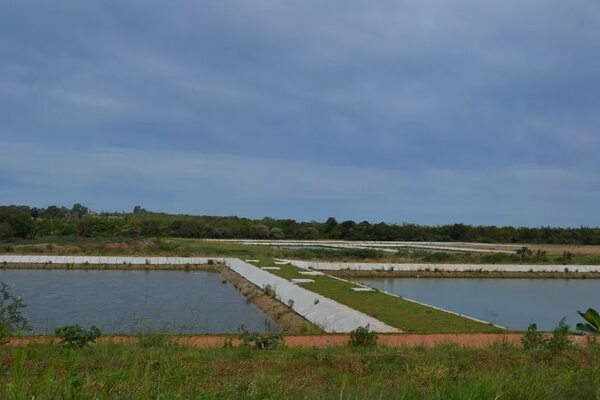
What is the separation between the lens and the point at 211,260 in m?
39.8

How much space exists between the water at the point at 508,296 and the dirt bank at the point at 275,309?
20.3ft

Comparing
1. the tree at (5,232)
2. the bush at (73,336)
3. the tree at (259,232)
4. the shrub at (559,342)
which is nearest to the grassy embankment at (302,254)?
the tree at (5,232)

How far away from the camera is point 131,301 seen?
22406mm

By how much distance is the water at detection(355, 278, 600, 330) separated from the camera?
2045 centimetres

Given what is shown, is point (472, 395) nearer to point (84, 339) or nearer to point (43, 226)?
point (84, 339)

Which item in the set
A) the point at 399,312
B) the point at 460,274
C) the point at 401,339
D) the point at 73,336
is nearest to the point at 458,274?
the point at 460,274

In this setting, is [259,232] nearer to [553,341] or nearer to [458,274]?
[458,274]

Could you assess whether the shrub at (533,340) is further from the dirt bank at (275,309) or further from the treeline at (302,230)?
the treeline at (302,230)

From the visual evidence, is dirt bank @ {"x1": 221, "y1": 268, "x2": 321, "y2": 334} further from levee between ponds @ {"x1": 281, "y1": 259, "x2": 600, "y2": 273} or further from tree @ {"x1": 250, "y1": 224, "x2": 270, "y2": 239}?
tree @ {"x1": 250, "y1": 224, "x2": 270, "y2": 239}

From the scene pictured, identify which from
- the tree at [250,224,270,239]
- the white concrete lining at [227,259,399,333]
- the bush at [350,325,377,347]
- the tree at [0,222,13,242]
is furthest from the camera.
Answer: the tree at [250,224,270,239]

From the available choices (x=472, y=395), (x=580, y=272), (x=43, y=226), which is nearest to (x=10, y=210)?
(x=43, y=226)

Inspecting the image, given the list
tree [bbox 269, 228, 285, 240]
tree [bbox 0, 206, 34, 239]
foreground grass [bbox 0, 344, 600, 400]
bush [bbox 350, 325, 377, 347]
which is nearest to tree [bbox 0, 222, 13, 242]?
tree [bbox 0, 206, 34, 239]

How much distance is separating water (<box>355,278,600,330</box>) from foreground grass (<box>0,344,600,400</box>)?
11.3 meters

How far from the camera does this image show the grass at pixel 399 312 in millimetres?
14749
